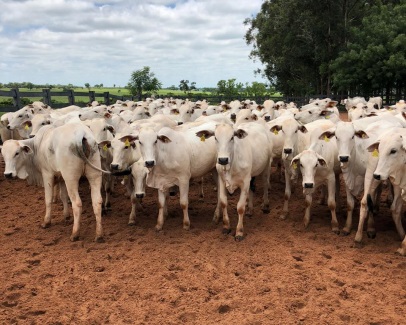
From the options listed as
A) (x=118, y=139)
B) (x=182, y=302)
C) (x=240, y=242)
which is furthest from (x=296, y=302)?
(x=118, y=139)

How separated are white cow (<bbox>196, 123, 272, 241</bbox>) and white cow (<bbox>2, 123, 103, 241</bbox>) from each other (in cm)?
193

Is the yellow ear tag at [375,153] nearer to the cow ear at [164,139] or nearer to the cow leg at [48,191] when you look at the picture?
the cow ear at [164,139]

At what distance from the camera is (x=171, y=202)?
30.3 ft

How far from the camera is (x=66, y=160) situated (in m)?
6.71

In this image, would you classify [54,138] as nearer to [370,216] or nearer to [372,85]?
[370,216]

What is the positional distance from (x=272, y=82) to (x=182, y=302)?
45.6 metres

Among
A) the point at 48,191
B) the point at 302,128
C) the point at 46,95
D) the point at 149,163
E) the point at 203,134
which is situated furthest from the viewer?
the point at 46,95

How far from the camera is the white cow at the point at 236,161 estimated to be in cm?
693

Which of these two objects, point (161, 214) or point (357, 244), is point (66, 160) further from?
point (357, 244)

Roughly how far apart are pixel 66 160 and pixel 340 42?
3551 cm

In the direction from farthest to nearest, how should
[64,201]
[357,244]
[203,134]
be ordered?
1. [64,201]
2. [203,134]
3. [357,244]

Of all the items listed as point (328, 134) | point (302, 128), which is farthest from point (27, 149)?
point (328, 134)

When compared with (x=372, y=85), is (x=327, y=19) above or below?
above

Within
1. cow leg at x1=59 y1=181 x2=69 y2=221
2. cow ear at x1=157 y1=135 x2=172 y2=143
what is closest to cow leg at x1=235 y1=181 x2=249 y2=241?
cow ear at x1=157 y1=135 x2=172 y2=143
